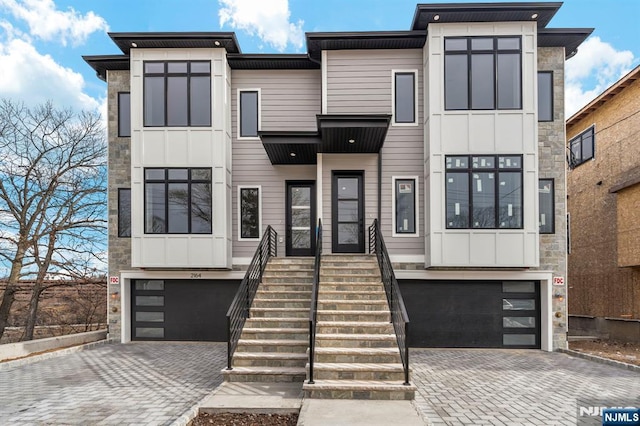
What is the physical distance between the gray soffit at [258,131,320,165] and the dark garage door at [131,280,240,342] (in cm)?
351

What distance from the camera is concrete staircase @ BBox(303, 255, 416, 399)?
589cm

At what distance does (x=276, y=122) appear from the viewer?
36.4 feet

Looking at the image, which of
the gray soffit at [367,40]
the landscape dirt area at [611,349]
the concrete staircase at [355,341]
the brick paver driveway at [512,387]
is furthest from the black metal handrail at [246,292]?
the landscape dirt area at [611,349]

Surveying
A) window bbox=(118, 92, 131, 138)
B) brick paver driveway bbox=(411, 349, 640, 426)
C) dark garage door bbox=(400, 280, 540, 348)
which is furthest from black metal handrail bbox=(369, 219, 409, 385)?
window bbox=(118, 92, 131, 138)

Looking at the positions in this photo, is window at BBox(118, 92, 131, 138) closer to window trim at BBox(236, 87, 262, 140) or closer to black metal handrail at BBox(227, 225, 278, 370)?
window trim at BBox(236, 87, 262, 140)

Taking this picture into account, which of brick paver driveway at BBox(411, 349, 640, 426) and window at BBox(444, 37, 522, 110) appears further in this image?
window at BBox(444, 37, 522, 110)

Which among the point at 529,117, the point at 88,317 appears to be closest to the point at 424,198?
the point at 529,117

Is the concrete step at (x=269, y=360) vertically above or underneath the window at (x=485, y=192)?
underneath

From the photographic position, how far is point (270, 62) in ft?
35.9

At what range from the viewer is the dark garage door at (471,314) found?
408 inches

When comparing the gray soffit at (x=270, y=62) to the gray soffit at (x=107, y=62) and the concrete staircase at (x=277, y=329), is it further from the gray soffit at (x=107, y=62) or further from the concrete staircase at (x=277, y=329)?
the concrete staircase at (x=277, y=329)

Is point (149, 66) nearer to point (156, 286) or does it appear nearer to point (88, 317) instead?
point (156, 286)

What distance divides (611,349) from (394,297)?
7238mm

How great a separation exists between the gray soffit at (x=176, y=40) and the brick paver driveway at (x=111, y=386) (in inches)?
289
